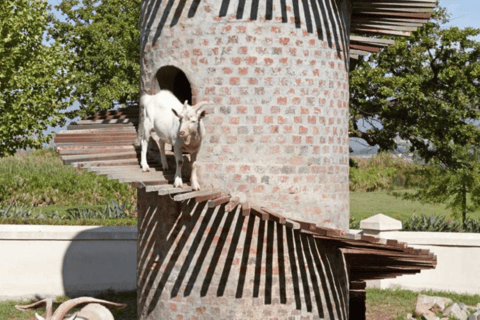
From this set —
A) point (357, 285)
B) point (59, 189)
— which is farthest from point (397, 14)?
point (59, 189)

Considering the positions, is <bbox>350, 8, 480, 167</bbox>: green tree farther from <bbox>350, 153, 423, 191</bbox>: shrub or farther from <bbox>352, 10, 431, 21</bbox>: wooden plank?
<bbox>352, 10, 431, 21</bbox>: wooden plank

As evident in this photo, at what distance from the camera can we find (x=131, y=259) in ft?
61.8

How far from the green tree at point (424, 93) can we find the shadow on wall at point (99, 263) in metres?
13.1

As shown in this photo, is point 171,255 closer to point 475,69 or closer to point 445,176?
point 445,176

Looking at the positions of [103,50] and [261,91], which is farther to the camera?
[103,50]

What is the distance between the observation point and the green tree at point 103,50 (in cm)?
3766

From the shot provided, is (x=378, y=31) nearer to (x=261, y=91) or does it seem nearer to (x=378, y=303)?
(x=261, y=91)

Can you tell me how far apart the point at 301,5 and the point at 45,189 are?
20.5 metres

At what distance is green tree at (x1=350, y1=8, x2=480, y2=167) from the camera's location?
2855cm

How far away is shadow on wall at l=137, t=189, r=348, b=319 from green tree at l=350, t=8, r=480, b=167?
1738 cm

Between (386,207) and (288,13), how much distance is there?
77.8 feet

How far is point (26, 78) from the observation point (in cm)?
3003

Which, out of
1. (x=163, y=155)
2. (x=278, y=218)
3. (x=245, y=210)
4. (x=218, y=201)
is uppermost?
(x=163, y=155)

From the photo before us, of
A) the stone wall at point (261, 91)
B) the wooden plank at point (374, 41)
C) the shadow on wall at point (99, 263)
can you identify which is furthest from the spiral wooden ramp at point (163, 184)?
the shadow on wall at point (99, 263)
